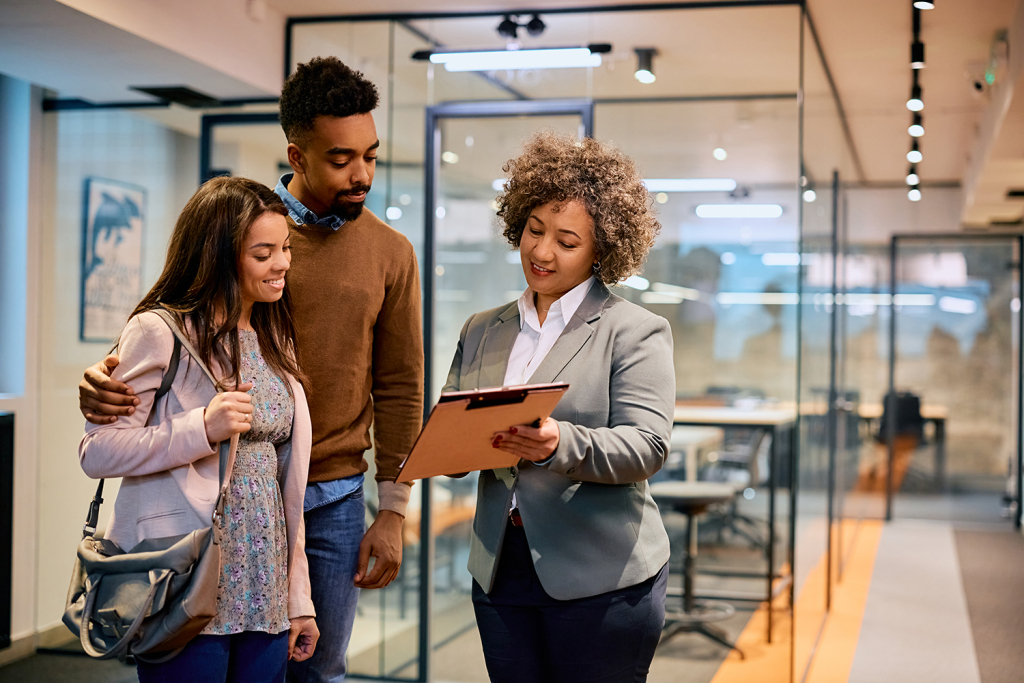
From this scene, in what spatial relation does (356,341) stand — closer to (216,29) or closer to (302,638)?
(302,638)

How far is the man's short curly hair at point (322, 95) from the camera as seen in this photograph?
1.77 meters

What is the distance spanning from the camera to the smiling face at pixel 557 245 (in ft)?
5.27

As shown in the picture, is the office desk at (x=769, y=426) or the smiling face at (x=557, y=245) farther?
the office desk at (x=769, y=426)

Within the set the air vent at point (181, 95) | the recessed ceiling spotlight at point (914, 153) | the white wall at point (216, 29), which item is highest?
the recessed ceiling spotlight at point (914, 153)

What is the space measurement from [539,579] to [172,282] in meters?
0.79

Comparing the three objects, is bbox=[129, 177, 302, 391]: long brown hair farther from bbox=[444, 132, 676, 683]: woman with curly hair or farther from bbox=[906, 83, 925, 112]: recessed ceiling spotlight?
bbox=[906, 83, 925, 112]: recessed ceiling spotlight

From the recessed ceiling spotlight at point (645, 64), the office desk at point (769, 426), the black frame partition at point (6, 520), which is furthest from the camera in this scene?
the office desk at point (769, 426)

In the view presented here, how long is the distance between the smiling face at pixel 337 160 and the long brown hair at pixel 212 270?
178 mm

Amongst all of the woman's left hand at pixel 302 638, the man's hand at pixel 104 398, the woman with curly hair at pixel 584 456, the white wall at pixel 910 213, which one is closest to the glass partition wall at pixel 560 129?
the woman with curly hair at pixel 584 456

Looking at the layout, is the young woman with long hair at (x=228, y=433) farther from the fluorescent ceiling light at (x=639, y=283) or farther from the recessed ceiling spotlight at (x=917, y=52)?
the recessed ceiling spotlight at (x=917, y=52)

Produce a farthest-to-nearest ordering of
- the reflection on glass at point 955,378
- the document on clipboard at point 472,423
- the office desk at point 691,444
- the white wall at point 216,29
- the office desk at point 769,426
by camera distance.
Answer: the reflection on glass at point 955,378 → the office desk at point 691,444 → the office desk at point 769,426 → the white wall at point 216,29 → the document on clipboard at point 472,423

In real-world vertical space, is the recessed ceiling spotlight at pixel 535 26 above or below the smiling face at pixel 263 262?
above

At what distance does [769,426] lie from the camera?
4734 mm

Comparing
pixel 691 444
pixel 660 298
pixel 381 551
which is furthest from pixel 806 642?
pixel 381 551
